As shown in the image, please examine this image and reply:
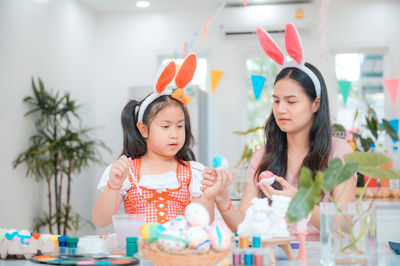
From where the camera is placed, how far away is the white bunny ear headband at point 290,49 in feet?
4.71

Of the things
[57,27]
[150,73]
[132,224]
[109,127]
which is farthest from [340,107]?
[132,224]

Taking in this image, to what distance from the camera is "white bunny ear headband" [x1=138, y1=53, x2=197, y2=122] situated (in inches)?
59.6

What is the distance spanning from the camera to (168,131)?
1670mm

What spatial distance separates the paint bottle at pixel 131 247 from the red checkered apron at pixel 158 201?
0.47m

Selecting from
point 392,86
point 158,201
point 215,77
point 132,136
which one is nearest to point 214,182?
point 158,201

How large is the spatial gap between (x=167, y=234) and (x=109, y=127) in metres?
4.85

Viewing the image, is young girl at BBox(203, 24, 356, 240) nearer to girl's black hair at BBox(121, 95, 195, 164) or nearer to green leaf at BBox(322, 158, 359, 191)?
girl's black hair at BBox(121, 95, 195, 164)

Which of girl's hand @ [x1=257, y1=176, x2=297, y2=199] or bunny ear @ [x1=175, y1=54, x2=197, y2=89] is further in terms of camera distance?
bunny ear @ [x1=175, y1=54, x2=197, y2=89]

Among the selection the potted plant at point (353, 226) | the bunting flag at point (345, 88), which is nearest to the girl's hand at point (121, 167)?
the potted plant at point (353, 226)

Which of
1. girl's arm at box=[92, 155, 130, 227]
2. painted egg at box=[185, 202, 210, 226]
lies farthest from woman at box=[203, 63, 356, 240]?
painted egg at box=[185, 202, 210, 226]

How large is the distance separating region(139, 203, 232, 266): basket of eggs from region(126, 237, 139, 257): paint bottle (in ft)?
0.57

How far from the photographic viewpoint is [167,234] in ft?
2.97

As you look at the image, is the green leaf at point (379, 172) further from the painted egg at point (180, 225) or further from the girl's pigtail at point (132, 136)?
the girl's pigtail at point (132, 136)

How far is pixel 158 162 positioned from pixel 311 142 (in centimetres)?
59
